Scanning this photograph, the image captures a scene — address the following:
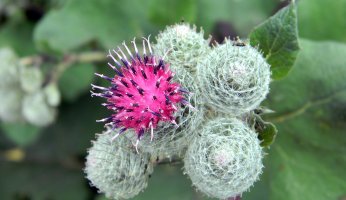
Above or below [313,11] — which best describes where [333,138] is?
below

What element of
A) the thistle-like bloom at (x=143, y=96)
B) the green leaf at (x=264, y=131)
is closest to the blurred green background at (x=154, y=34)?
the green leaf at (x=264, y=131)

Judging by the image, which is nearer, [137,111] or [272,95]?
[137,111]

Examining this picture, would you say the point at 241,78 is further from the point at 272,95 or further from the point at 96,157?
the point at 272,95

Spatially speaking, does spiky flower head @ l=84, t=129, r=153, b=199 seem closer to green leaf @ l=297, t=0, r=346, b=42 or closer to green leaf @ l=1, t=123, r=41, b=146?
green leaf @ l=297, t=0, r=346, b=42

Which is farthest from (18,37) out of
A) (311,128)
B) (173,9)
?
(311,128)

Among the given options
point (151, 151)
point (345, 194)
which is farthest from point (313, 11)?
point (151, 151)

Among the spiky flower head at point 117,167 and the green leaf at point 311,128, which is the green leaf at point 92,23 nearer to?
the green leaf at point 311,128
